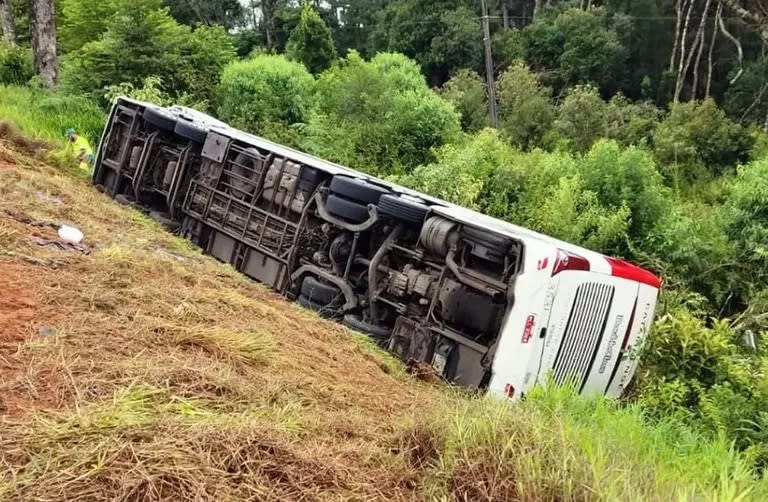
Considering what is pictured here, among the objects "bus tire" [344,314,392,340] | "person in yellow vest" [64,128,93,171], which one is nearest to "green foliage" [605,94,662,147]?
"person in yellow vest" [64,128,93,171]

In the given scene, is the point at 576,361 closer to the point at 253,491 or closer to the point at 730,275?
the point at 253,491

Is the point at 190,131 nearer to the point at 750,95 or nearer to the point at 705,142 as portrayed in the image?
the point at 705,142

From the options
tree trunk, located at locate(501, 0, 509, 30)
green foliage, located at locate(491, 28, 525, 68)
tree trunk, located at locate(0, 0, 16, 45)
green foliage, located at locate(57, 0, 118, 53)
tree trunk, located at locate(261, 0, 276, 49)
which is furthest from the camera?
tree trunk, located at locate(261, 0, 276, 49)

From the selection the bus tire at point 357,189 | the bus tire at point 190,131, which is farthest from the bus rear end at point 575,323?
the bus tire at point 190,131

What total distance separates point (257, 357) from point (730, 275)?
7.82 m

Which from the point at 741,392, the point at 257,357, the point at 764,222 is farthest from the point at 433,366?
the point at 764,222

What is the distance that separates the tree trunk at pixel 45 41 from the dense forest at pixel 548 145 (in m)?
0.05

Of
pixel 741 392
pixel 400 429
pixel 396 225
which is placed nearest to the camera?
pixel 400 429

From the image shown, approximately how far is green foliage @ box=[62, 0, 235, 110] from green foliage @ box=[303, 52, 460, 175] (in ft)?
12.2

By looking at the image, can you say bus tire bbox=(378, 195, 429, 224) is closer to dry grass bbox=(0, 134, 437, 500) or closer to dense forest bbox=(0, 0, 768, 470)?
dry grass bbox=(0, 134, 437, 500)

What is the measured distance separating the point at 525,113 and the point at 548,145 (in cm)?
248

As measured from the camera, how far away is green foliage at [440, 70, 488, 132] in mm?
22938

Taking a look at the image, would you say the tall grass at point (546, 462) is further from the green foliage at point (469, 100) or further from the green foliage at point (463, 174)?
the green foliage at point (469, 100)

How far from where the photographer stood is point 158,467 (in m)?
2.62
